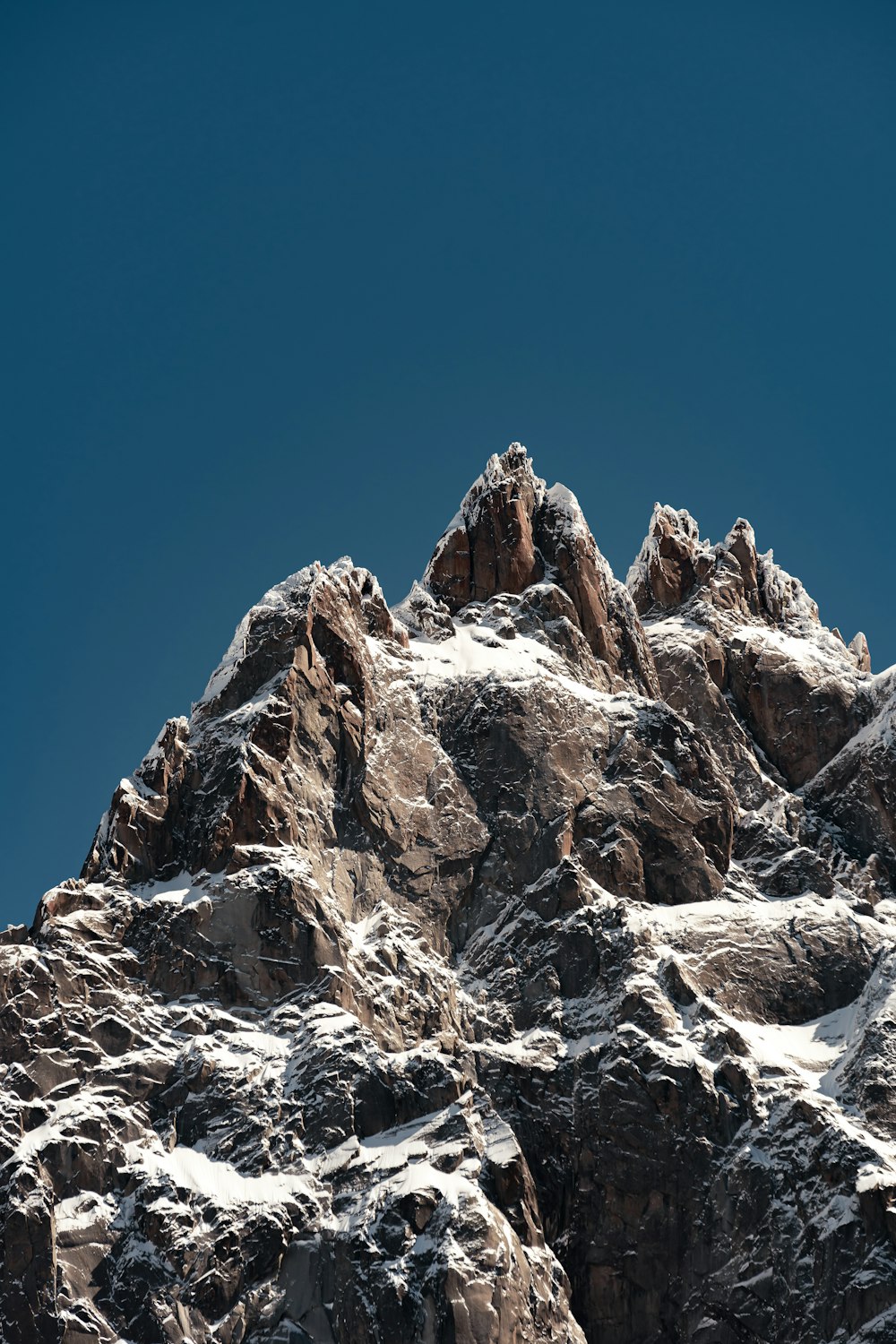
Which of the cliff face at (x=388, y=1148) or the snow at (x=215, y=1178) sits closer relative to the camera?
the cliff face at (x=388, y=1148)

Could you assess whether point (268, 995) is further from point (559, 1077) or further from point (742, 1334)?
point (742, 1334)

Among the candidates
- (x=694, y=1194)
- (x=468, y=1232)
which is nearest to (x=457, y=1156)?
(x=468, y=1232)

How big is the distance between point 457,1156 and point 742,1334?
24.1 m

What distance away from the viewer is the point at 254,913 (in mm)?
196375

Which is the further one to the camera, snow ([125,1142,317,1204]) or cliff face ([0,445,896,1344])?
snow ([125,1142,317,1204])

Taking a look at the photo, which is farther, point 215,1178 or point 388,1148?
point 388,1148

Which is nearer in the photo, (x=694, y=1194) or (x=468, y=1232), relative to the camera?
(x=468, y=1232)

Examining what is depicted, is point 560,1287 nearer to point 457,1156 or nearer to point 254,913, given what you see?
point 457,1156

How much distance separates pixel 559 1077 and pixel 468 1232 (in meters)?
22.7

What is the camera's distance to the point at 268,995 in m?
194

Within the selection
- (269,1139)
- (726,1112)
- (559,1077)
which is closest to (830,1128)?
(726,1112)

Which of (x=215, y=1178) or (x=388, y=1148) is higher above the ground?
(x=215, y=1178)

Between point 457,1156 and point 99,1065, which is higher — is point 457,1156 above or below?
below

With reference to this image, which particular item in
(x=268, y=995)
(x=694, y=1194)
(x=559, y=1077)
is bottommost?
(x=694, y=1194)
